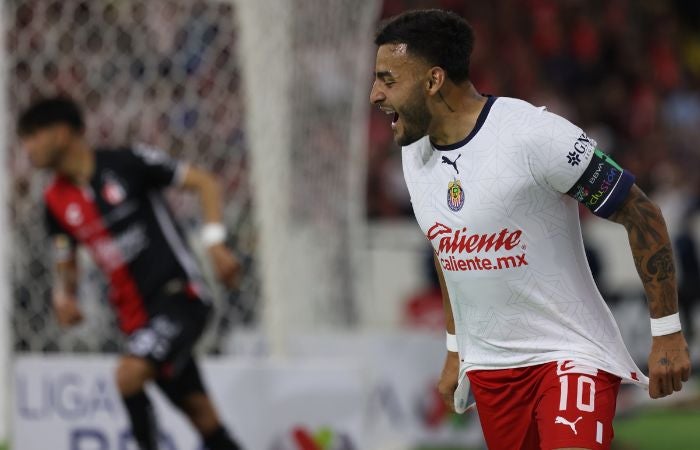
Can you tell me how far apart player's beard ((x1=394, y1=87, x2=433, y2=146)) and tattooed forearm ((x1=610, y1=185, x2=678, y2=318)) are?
24.0 inches

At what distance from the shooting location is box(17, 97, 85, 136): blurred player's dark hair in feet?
21.2

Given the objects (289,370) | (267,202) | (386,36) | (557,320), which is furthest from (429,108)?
(267,202)

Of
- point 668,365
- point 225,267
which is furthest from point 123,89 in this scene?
point 668,365

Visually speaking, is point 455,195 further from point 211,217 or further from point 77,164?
point 77,164

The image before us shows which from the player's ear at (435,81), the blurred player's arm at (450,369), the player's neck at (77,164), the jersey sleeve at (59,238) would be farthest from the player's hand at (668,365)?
the jersey sleeve at (59,238)

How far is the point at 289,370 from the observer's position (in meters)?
7.21

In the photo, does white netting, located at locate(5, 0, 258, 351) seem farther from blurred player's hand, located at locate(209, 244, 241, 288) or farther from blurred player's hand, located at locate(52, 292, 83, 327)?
blurred player's hand, located at locate(209, 244, 241, 288)

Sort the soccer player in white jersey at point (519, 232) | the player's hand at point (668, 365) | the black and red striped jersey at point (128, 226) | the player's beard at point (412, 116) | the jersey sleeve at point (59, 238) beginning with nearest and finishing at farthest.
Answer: the player's hand at point (668, 365), the soccer player in white jersey at point (519, 232), the player's beard at point (412, 116), the black and red striped jersey at point (128, 226), the jersey sleeve at point (59, 238)

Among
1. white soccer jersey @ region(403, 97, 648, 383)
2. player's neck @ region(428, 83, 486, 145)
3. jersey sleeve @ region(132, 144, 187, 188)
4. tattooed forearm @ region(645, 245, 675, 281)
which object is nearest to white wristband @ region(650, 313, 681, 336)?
tattooed forearm @ region(645, 245, 675, 281)

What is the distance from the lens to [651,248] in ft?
12.4

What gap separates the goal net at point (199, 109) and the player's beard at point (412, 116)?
4.21 metres

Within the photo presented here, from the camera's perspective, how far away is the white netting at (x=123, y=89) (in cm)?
885

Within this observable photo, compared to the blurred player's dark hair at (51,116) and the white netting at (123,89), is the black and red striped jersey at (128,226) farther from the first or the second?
Result: the white netting at (123,89)

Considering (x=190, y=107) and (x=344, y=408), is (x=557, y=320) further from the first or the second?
(x=190, y=107)
